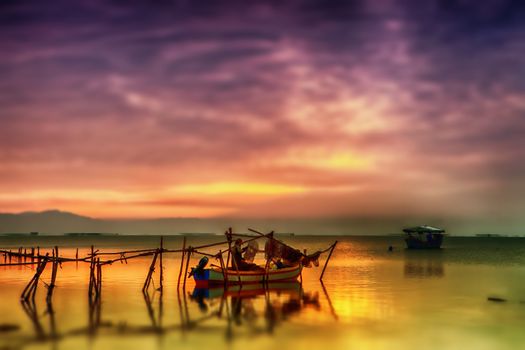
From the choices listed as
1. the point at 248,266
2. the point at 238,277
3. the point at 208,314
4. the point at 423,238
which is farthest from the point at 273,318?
the point at 423,238

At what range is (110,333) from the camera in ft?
66.3

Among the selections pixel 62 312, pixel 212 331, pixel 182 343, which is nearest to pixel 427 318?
pixel 212 331

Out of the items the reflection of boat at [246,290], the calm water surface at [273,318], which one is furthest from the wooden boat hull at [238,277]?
the calm water surface at [273,318]

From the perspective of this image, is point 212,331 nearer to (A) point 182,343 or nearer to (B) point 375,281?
(A) point 182,343

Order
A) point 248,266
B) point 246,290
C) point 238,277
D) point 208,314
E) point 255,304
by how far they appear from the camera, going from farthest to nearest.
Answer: point 248,266 < point 238,277 < point 246,290 < point 255,304 < point 208,314

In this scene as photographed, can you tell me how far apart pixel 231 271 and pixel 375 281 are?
47.2ft

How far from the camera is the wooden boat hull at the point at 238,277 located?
3158cm

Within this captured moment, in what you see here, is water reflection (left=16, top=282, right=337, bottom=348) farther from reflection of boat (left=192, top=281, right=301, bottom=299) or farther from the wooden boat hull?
the wooden boat hull

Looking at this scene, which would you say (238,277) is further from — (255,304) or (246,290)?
(255,304)

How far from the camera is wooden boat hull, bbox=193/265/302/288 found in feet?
104

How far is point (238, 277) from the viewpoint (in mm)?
32156

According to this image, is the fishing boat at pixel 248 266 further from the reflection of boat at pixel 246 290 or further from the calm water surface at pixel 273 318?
the calm water surface at pixel 273 318

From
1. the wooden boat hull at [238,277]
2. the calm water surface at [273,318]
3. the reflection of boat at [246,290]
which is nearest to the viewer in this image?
the calm water surface at [273,318]

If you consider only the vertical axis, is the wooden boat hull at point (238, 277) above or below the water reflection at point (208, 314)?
above
